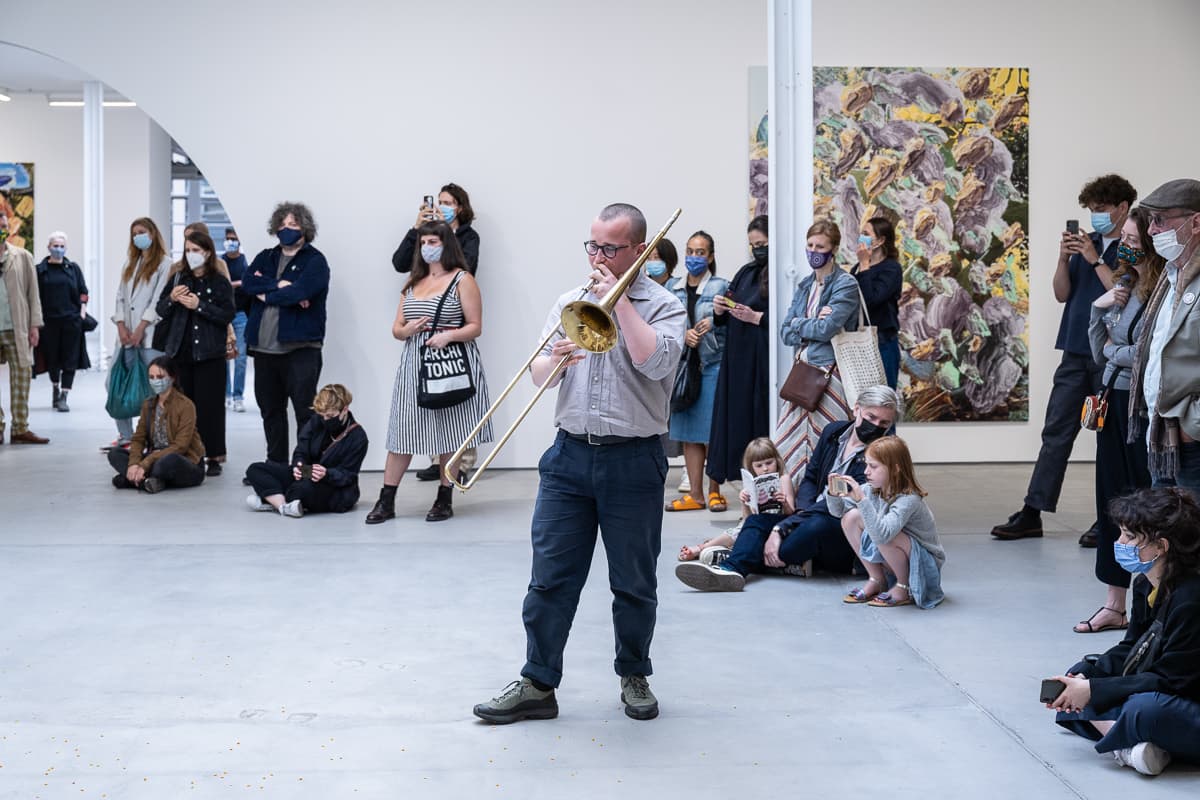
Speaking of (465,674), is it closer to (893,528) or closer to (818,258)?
(893,528)

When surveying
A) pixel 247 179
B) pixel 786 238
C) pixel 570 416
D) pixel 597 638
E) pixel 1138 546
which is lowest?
pixel 597 638

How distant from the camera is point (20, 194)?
21422 mm

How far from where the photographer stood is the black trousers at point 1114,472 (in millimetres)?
5074

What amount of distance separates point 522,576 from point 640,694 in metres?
2.03

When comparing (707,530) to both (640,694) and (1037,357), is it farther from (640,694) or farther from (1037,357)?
(1037,357)

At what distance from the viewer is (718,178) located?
9594 millimetres

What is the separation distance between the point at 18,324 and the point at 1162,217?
8809mm

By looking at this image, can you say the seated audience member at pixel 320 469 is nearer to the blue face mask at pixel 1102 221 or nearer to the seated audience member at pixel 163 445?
the seated audience member at pixel 163 445

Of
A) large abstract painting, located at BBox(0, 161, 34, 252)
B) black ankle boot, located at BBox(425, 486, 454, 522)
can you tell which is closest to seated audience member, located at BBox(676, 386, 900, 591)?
black ankle boot, located at BBox(425, 486, 454, 522)

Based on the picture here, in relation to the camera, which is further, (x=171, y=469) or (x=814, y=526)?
(x=171, y=469)

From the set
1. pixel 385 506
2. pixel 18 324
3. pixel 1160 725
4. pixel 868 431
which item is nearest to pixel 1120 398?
pixel 868 431

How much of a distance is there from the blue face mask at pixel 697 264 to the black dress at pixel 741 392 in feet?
1.14

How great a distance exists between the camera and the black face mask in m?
5.84

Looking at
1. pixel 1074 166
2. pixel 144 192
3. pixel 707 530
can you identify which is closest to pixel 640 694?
pixel 707 530
